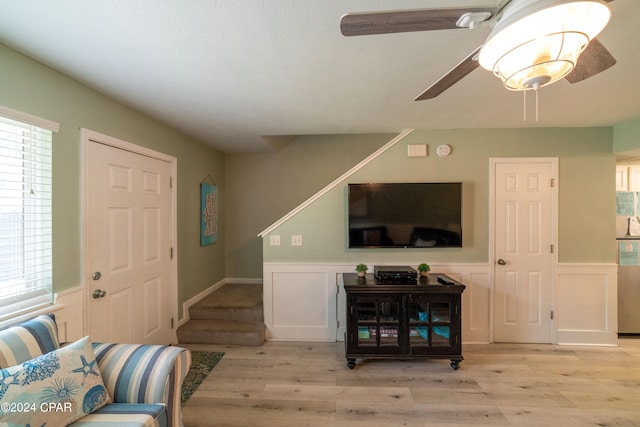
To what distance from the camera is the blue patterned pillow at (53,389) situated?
3.57 ft

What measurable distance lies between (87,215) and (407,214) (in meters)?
2.79

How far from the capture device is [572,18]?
82 cm

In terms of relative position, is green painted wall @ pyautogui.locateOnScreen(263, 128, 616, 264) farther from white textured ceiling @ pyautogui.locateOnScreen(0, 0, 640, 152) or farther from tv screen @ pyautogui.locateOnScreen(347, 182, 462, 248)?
white textured ceiling @ pyautogui.locateOnScreen(0, 0, 640, 152)

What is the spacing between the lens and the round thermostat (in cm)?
294

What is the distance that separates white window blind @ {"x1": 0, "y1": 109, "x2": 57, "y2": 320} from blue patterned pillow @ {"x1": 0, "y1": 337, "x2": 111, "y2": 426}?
21.9 inches

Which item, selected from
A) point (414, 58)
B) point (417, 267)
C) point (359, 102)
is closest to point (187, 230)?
point (359, 102)

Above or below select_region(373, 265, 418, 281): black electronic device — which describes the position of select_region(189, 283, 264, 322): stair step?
below

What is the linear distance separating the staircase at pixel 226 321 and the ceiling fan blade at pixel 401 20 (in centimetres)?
288

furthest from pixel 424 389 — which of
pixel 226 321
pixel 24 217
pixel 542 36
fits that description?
pixel 24 217

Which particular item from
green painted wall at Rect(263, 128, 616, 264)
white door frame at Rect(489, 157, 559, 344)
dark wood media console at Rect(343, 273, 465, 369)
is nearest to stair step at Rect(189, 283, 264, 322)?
green painted wall at Rect(263, 128, 616, 264)

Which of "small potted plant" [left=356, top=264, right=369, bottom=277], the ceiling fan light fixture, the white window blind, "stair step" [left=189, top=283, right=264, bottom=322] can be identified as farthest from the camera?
"stair step" [left=189, top=283, right=264, bottom=322]

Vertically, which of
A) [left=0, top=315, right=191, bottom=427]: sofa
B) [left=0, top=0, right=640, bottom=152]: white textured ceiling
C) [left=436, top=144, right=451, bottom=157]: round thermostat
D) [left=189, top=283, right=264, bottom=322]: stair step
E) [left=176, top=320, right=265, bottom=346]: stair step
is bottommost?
[left=176, top=320, right=265, bottom=346]: stair step

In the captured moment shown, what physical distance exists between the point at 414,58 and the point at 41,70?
226cm

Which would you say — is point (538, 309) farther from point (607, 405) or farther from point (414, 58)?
point (414, 58)
